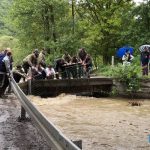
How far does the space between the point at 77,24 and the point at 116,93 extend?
56.3 feet

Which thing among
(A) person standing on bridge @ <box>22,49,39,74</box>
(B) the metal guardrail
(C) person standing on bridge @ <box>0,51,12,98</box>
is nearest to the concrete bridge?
(A) person standing on bridge @ <box>22,49,39,74</box>

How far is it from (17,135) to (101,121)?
5560mm

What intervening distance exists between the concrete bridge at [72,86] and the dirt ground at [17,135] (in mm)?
9673

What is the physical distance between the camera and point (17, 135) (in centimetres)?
940

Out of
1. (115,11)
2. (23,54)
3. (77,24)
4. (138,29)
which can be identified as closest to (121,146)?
(138,29)

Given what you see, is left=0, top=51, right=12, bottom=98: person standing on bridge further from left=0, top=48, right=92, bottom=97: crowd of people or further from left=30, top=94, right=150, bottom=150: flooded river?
left=0, top=48, right=92, bottom=97: crowd of people

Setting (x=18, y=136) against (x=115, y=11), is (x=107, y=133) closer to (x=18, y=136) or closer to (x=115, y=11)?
Result: (x=18, y=136)

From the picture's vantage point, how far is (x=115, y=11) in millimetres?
36281

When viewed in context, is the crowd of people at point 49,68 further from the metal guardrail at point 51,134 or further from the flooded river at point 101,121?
the metal guardrail at point 51,134

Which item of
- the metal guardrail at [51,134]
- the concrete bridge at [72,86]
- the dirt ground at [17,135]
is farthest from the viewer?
the concrete bridge at [72,86]

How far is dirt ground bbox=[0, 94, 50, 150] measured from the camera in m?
8.27

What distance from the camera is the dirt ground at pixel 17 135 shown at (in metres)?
8.27

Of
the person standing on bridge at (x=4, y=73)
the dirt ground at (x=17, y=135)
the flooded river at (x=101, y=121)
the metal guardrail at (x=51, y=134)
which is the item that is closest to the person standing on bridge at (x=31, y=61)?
the flooded river at (x=101, y=121)

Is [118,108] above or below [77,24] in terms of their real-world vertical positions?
below
